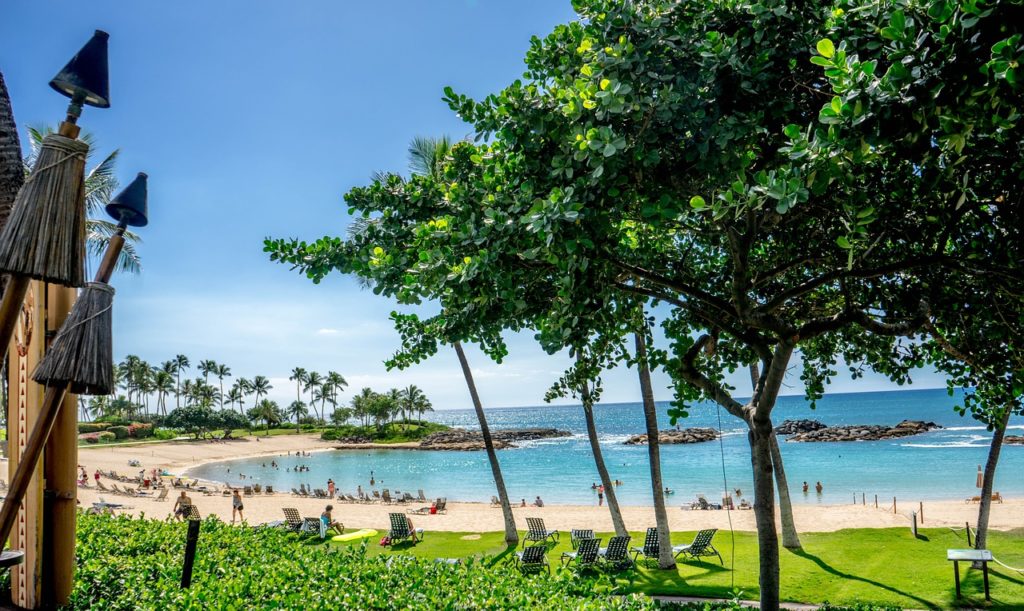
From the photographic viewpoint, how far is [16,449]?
641 cm

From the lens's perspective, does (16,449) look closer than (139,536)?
Yes

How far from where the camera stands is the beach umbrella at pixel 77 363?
4012 mm

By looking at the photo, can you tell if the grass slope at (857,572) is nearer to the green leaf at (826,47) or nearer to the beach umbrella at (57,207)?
the beach umbrella at (57,207)

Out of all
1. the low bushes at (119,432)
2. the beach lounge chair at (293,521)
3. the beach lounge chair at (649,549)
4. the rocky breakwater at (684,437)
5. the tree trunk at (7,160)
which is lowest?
the rocky breakwater at (684,437)

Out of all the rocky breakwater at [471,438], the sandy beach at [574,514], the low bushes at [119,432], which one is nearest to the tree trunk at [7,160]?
the sandy beach at [574,514]

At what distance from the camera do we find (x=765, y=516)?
650 cm

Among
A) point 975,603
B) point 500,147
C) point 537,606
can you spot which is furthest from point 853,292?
point 975,603

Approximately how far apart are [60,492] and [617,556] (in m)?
13.0

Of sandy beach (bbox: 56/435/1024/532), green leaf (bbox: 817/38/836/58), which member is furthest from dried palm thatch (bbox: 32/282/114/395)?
sandy beach (bbox: 56/435/1024/532)

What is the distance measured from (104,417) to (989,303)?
12559cm

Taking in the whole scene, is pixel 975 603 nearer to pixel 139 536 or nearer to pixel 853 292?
pixel 853 292

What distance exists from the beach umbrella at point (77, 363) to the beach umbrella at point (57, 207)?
34cm

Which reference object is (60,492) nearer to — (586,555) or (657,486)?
(586,555)

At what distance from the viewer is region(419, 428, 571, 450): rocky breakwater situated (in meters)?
101
